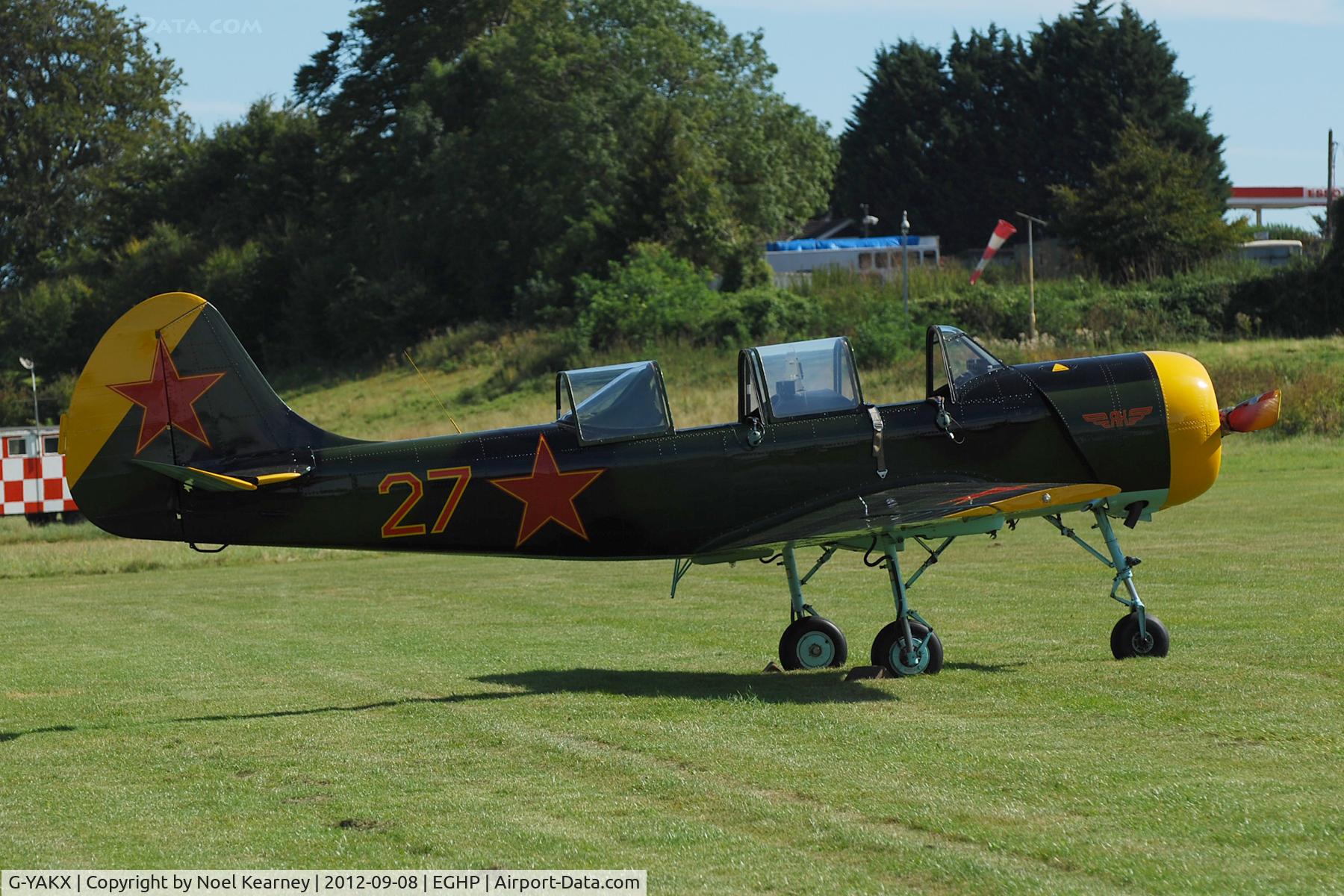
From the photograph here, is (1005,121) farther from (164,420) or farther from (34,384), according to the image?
(164,420)

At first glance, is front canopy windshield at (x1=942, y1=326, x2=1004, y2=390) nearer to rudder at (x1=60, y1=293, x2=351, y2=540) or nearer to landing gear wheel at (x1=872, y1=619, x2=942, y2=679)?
landing gear wheel at (x1=872, y1=619, x2=942, y2=679)

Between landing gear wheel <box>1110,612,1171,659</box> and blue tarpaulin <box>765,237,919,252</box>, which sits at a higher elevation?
blue tarpaulin <box>765,237,919,252</box>

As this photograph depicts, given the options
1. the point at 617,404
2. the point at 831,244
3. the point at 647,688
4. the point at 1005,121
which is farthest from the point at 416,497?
the point at 1005,121

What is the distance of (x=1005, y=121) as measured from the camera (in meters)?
76.2

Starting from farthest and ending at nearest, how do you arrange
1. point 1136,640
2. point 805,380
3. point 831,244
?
point 831,244 < point 805,380 < point 1136,640

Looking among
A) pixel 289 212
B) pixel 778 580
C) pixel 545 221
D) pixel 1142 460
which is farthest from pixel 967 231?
pixel 1142 460

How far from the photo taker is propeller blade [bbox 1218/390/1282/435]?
33.7 ft

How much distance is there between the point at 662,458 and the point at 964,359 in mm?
2281

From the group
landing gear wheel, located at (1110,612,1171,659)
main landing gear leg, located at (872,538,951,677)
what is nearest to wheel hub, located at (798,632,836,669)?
main landing gear leg, located at (872,538,951,677)

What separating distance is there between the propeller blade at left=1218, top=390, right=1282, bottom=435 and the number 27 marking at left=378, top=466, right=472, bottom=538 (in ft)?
17.3

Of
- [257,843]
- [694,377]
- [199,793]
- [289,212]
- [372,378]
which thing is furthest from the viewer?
[289,212]

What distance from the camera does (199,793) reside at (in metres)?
7.28

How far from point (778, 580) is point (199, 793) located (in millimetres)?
9854

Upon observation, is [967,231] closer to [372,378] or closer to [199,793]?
[372,378]
